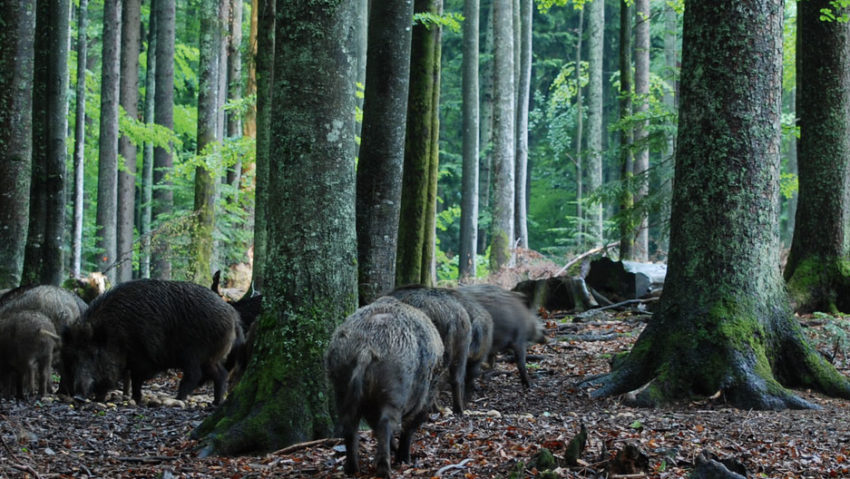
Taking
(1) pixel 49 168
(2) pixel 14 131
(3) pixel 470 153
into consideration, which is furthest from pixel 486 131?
(2) pixel 14 131

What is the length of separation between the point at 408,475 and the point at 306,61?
3.35 m

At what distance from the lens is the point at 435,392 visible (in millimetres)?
6609

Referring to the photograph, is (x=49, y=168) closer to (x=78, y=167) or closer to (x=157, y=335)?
(x=157, y=335)

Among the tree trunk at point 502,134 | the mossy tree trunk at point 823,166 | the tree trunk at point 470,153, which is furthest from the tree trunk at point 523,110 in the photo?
the mossy tree trunk at point 823,166

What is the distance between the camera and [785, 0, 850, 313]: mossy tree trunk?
1264cm

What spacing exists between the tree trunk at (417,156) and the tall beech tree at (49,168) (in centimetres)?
486

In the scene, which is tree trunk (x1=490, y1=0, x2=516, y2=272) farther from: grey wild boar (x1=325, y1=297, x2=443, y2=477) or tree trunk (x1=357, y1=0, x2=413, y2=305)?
grey wild boar (x1=325, y1=297, x2=443, y2=477)

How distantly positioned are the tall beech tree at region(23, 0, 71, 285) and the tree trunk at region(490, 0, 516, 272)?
1494 cm

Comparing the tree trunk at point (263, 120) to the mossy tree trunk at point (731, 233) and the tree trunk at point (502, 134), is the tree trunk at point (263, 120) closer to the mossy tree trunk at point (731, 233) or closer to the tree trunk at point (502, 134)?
the mossy tree trunk at point (731, 233)

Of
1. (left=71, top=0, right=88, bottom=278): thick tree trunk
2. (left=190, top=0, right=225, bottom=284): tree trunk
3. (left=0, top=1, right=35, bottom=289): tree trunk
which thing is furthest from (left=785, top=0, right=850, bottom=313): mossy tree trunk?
(left=71, top=0, right=88, bottom=278): thick tree trunk

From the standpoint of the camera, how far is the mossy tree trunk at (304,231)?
22.6 ft

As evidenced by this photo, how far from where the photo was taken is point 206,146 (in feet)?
63.1

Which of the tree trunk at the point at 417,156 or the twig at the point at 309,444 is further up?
the tree trunk at the point at 417,156

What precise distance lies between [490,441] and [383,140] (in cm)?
467
